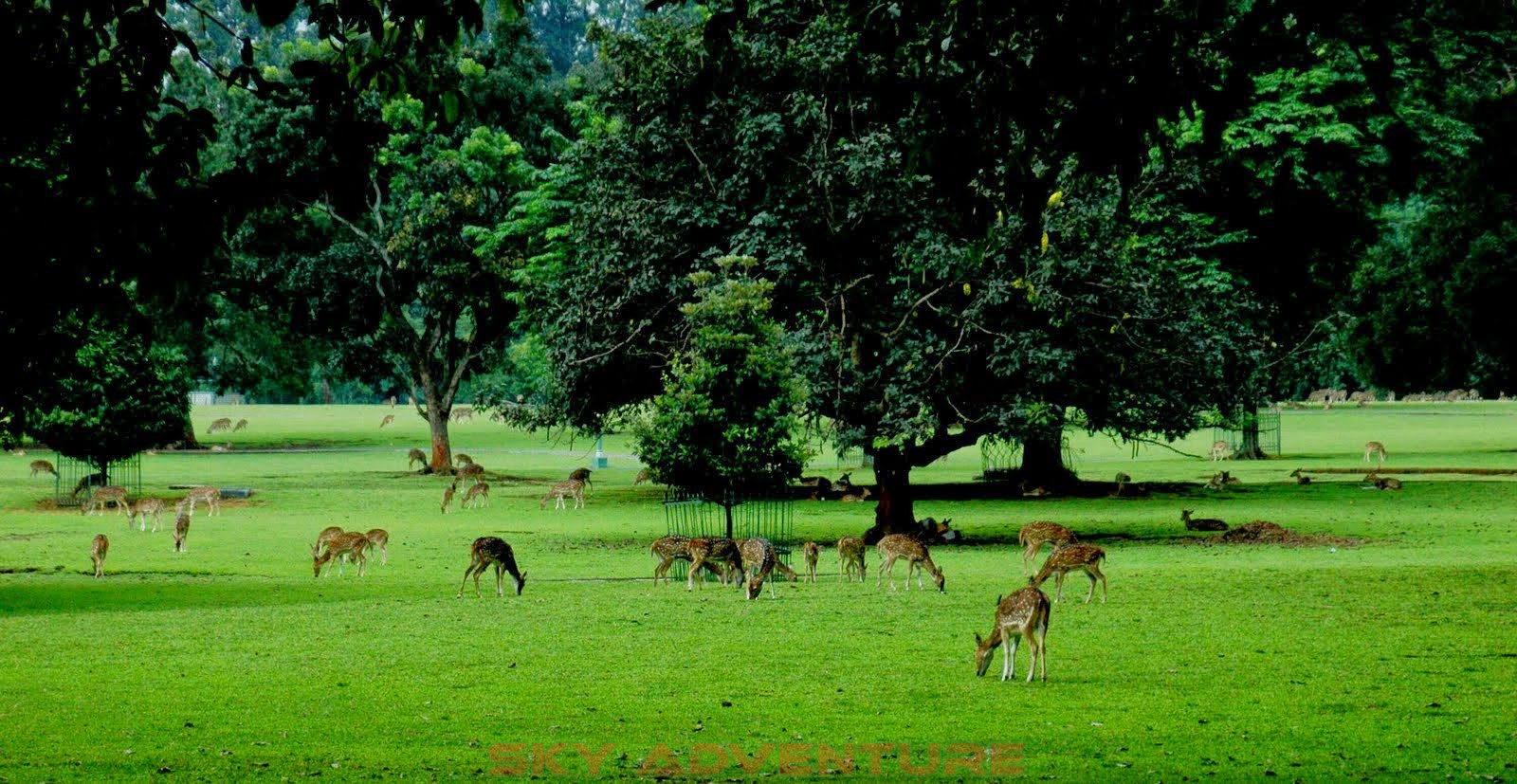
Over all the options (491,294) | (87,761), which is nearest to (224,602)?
(87,761)

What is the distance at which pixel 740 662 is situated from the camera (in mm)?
15281

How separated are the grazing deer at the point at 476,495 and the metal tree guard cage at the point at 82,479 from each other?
27.9ft

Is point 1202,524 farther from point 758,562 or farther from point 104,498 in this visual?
point 104,498

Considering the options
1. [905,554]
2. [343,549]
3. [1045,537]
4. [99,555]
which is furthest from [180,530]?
[1045,537]

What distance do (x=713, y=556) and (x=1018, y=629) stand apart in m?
8.30

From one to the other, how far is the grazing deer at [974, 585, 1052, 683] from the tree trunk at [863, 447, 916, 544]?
1595 centimetres

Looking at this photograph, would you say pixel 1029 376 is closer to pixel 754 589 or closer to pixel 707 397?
pixel 707 397

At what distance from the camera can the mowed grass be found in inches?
447

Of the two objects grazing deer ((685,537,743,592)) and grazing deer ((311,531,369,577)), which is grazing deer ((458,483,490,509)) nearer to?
grazing deer ((311,531,369,577))

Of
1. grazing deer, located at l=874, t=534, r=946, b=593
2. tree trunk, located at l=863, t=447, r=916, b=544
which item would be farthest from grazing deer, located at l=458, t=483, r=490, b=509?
grazing deer, located at l=874, t=534, r=946, b=593

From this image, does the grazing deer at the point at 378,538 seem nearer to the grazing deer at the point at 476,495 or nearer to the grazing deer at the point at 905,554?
the grazing deer at the point at 905,554

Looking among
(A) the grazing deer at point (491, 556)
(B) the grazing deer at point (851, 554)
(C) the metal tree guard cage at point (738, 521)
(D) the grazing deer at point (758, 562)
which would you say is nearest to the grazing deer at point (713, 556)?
(D) the grazing deer at point (758, 562)

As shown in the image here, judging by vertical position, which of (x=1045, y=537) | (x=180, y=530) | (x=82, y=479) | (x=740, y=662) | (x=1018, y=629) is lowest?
(x=740, y=662)

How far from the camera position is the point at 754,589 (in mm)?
20141
